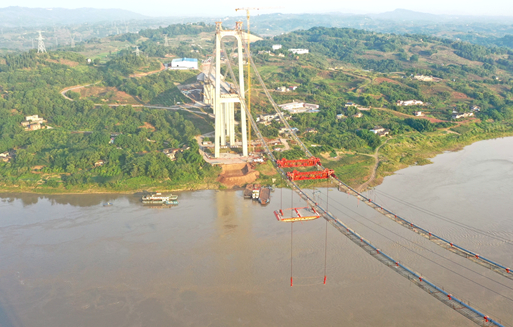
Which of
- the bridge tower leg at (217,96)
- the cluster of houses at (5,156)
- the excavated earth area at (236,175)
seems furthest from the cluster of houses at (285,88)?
the cluster of houses at (5,156)

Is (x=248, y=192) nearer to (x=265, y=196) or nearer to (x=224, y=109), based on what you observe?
(x=265, y=196)

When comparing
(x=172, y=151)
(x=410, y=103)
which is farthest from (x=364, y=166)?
(x=410, y=103)

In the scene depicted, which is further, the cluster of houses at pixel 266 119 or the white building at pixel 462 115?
the white building at pixel 462 115

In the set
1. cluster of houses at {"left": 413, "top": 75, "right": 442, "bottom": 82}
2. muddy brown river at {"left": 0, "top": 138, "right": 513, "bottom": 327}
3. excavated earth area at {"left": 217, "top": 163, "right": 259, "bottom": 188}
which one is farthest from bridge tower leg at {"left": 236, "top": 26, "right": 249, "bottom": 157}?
cluster of houses at {"left": 413, "top": 75, "right": 442, "bottom": 82}

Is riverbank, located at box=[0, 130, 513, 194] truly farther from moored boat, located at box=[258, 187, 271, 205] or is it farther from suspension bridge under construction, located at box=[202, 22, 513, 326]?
suspension bridge under construction, located at box=[202, 22, 513, 326]

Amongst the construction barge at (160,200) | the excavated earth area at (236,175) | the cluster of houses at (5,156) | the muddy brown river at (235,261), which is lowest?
the muddy brown river at (235,261)

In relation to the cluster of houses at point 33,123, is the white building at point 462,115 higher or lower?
lower

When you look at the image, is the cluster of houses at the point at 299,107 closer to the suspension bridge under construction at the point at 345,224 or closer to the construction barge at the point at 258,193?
the suspension bridge under construction at the point at 345,224

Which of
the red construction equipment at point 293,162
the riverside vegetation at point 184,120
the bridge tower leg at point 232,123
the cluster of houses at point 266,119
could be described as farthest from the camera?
the cluster of houses at point 266,119
